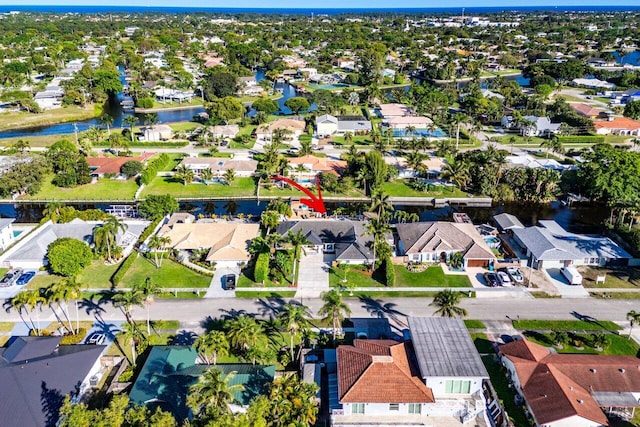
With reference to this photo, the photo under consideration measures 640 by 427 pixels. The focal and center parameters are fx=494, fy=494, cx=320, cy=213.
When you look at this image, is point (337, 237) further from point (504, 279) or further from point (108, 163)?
point (108, 163)

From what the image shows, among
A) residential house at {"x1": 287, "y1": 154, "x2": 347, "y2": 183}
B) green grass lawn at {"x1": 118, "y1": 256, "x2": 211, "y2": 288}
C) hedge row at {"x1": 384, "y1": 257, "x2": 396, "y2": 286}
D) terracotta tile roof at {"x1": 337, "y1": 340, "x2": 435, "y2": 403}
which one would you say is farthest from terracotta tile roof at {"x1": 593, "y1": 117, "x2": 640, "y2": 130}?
green grass lawn at {"x1": 118, "y1": 256, "x2": 211, "y2": 288}

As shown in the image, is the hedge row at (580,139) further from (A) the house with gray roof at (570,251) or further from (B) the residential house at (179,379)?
(B) the residential house at (179,379)

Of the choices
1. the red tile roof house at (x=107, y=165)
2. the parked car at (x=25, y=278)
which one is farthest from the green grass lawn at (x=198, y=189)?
the parked car at (x=25, y=278)

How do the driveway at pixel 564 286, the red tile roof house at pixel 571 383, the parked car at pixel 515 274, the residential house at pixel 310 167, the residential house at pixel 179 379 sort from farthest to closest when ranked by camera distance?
1. the residential house at pixel 310 167
2. the parked car at pixel 515 274
3. the driveway at pixel 564 286
4. the residential house at pixel 179 379
5. the red tile roof house at pixel 571 383

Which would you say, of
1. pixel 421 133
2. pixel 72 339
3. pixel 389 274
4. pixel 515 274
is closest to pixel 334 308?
pixel 389 274

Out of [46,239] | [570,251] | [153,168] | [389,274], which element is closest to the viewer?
[389,274]

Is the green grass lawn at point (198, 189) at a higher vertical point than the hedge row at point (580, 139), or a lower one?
higher

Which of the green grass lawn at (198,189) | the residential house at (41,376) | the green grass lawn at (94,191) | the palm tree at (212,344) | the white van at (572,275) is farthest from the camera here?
the green grass lawn at (198,189)
